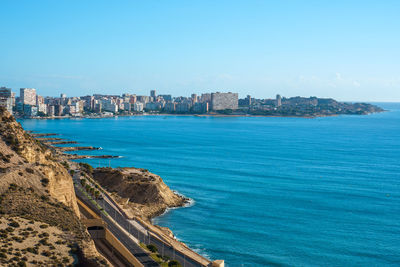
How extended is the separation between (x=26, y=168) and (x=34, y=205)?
2.79 meters

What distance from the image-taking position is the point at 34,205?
15.7 m

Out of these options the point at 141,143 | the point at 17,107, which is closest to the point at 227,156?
the point at 141,143

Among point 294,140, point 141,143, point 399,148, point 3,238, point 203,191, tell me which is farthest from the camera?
point 294,140

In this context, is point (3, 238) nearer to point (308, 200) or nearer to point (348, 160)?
point (308, 200)

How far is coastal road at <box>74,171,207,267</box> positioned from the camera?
68.1 feet

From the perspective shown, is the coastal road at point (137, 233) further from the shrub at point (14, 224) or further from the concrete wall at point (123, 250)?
the shrub at point (14, 224)

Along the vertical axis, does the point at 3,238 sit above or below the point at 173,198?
above

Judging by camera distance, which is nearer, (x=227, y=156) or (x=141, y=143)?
(x=227, y=156)

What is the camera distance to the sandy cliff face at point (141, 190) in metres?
31.8

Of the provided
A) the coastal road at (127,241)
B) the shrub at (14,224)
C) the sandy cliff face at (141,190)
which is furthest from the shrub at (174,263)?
the sandy cliff face at (141,190)

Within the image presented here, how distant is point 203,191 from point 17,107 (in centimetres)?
12147

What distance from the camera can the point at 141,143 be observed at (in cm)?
7400

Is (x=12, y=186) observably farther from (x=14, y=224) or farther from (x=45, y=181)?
(x=14, y=224)

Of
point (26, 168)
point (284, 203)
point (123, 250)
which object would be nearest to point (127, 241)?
point (123, 250)
